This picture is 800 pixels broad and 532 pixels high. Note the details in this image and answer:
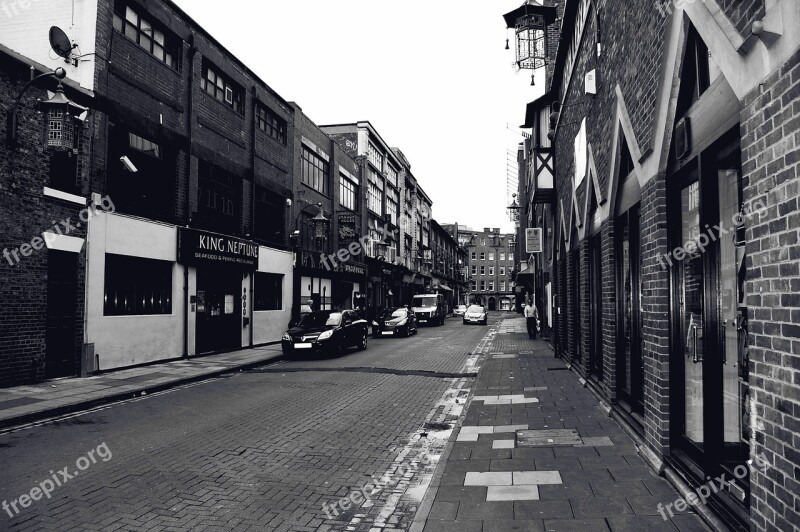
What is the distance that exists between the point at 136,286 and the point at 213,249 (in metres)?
3.34

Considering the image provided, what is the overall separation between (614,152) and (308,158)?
2199cm

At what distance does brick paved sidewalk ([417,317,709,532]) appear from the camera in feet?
14.1

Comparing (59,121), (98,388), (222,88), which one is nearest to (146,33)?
(222,88)

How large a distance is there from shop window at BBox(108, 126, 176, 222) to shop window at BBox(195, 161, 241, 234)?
1.51m

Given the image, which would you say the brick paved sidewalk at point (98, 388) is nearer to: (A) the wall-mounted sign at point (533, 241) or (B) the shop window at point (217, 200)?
(B) the shop window at point (217, 200)

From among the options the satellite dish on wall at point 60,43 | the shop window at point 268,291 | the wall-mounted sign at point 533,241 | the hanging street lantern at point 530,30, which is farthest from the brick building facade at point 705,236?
the shop window at point 268,291

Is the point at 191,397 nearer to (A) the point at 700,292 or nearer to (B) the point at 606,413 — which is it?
(B) the point at 606,413

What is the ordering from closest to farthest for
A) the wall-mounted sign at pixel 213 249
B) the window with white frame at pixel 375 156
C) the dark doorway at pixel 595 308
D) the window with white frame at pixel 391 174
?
the dark doorway at pixel 595 308 < the wall-mounted sign at pixel 213 249 < the window with white frame at pixel 375 156 < the window with white frame at pixel 391 174

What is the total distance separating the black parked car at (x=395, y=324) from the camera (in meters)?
27.5

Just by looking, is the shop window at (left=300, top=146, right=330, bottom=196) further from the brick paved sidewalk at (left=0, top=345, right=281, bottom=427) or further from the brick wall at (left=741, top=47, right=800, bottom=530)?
the brick wall at (left=741, top=47, right=800, bottom=530)

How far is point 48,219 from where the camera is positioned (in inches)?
468

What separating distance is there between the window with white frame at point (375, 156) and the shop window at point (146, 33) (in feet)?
74.6

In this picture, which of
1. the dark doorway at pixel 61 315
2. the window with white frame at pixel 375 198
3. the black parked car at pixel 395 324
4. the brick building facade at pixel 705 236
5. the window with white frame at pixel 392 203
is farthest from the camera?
the window with white frame at pixel 392 203

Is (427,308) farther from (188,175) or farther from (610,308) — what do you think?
(610,308)
